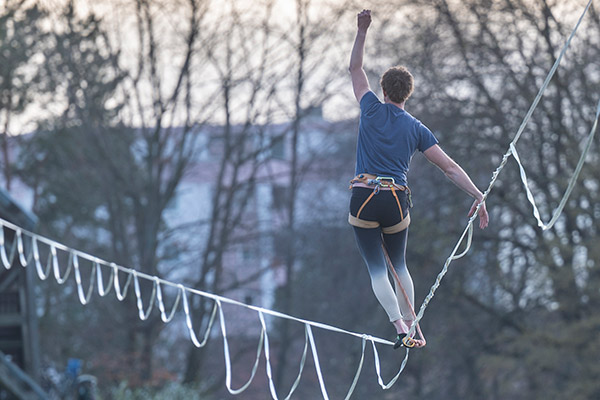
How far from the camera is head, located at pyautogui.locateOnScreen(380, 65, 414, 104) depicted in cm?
517

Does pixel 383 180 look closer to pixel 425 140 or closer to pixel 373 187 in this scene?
pixel 373 187

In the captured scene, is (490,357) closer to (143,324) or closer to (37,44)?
(143,324)

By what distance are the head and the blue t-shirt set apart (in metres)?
0.06

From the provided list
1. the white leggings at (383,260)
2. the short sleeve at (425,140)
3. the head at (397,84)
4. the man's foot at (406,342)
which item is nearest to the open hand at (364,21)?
the head at (397,84)

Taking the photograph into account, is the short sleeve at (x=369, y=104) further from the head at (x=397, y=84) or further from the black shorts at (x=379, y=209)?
the black shorts at (x=379, y=209)

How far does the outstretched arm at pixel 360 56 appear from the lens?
525 cm

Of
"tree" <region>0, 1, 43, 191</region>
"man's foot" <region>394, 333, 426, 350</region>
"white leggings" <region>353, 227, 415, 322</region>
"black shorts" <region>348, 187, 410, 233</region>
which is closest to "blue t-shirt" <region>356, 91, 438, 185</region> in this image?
"black shorts" <region>348, 187, 410, 233</region>

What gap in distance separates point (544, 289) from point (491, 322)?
68.1 inches

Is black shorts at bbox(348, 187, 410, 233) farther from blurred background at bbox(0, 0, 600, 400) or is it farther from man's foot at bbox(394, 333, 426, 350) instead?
blurred background at bbox(0, 0, 600, 400)

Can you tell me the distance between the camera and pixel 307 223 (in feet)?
92.5

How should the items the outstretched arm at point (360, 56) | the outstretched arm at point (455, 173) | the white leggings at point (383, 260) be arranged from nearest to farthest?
1. the outstretched arm at point (455, 173)
2. the outstretched arm at point (360, 56)
3. the white leggings at point (383, 260)

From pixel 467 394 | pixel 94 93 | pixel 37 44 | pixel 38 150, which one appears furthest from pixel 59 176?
pixel 467 394

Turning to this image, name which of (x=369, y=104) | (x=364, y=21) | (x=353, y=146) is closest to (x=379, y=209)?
(x=369, y=104)

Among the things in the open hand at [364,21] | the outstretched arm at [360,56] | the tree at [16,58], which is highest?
the tree at [16,58]
